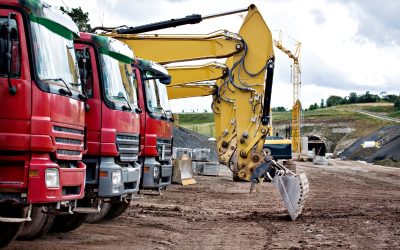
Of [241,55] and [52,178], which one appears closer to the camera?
[52,178]

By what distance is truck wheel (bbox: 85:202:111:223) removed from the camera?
1515 cm

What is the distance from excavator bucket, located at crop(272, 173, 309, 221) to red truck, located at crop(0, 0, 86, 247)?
7.66m

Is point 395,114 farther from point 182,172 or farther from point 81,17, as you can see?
point 182,172

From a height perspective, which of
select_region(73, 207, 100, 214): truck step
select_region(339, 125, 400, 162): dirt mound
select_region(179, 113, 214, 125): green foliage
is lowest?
select_region(73, 207, 100, 214): truck step

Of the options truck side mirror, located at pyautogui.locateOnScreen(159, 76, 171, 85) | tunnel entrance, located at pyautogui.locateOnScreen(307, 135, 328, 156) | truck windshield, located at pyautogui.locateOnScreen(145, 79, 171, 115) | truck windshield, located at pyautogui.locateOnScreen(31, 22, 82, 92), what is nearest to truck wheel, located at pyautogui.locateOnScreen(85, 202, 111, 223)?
truck windshield, located at pyautogui.locateOnScreen(145, 79, 171, 115)

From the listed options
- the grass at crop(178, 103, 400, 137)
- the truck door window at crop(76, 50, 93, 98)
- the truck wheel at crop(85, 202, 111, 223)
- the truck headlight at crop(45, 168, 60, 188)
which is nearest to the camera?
the truck headlight at crop(45, 168, 60, 188)

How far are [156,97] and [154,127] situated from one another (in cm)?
94

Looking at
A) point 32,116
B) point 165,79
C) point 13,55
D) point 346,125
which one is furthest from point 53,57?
point 346,125

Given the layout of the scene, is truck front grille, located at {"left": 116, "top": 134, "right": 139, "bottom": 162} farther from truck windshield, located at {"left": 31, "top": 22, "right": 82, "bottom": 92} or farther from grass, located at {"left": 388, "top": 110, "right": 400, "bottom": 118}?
grass, located at {"left": 388, "top": 110, "right": 400, "bottom": 118}

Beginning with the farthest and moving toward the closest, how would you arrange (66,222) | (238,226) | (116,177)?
(238,226), (66,222), (116,177)

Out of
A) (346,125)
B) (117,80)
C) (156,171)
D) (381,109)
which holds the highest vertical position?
(381,109)

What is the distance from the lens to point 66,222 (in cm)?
1319

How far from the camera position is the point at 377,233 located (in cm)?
1449

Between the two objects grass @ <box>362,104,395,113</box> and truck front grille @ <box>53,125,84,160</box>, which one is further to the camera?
grass @ <box>362,104,395,113</box>
